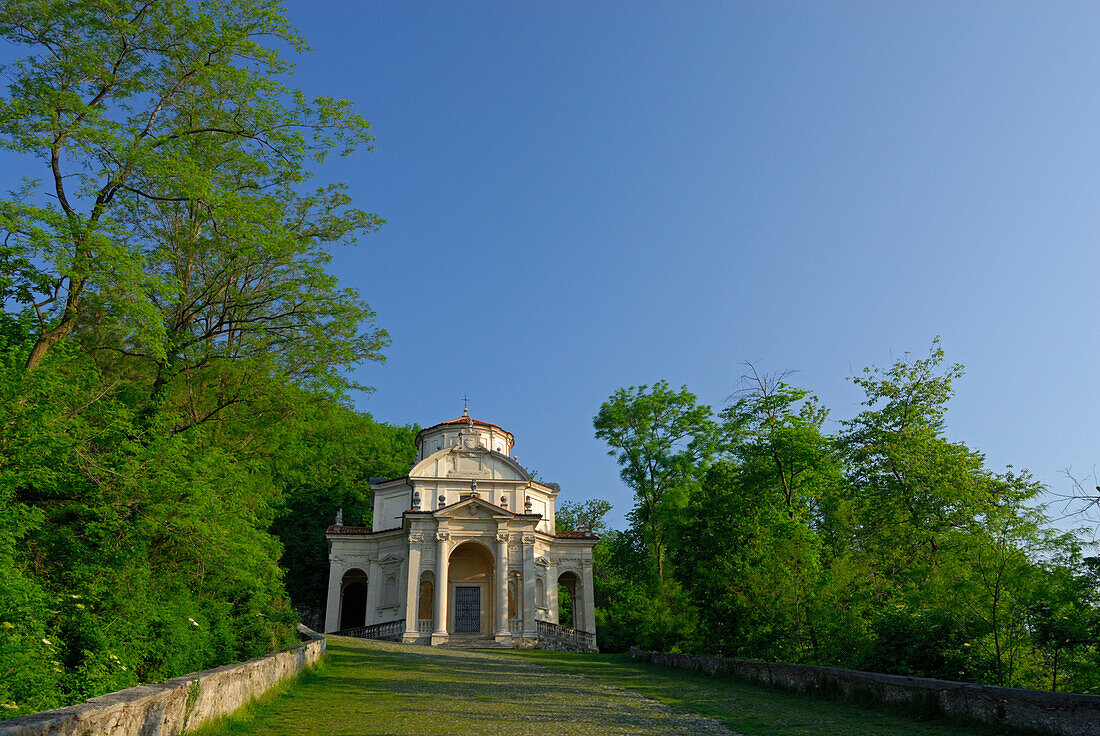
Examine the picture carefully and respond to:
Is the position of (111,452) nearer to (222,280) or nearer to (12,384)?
(12,384)

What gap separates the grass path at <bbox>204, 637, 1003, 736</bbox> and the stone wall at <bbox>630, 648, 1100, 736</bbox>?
32 centimetres

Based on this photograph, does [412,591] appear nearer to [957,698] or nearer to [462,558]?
[462,558]

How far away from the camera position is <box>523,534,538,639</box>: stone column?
33156 mm

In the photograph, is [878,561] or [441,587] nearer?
[878,561]

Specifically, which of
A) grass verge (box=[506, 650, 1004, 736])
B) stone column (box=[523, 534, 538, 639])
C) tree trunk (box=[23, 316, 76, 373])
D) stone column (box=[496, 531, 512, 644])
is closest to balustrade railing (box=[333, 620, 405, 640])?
stone column (box=[496, 531, 512, 644])

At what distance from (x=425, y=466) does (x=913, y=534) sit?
27493mm

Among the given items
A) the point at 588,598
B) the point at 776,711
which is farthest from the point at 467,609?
the point at 776,711

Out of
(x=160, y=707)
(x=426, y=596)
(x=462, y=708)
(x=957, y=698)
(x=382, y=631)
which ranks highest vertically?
(x=426, y=596)

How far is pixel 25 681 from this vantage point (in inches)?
287

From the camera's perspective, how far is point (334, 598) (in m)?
36.9

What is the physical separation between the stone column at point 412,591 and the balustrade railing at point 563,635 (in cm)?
613

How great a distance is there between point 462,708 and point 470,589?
2830 centimetres

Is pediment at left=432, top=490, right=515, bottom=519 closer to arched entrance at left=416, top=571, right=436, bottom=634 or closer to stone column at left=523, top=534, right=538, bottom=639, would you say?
stone column at left=523, top=534, right=538, bottom=639

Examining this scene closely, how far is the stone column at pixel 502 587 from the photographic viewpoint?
32.1 m
